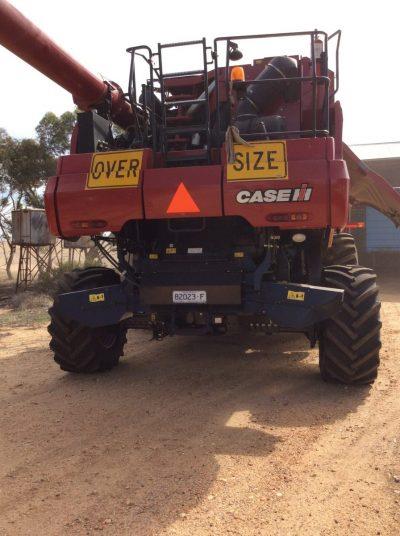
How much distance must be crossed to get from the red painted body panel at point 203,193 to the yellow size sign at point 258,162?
0.05m

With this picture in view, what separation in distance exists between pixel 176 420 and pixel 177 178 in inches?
81.5

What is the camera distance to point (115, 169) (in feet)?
15.8

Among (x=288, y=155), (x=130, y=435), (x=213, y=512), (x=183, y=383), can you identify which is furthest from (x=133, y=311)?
(x=213, y=512)

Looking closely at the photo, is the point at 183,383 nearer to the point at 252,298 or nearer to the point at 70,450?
the point at 252,298

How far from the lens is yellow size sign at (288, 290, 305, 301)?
4692 millimetres

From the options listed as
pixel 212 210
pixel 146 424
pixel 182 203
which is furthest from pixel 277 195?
pixel 146 424

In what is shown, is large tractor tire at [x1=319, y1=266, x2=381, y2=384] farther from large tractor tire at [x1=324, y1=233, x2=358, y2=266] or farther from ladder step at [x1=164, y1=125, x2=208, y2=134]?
large tractor tire at [x1=324, y1=233, x2=358, y2=266]

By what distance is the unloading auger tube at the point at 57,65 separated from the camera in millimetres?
3699

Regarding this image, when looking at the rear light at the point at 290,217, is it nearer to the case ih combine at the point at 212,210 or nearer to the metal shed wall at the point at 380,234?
the case ih combine at the point at 212,210

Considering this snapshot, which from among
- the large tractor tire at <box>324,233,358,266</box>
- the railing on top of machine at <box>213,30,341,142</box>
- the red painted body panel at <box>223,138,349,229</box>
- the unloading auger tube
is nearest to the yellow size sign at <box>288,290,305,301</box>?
the red painted body panel at <box>223,138,349,229</box>

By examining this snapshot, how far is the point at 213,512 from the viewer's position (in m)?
2.95

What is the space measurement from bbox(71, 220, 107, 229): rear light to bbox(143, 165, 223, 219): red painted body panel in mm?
443

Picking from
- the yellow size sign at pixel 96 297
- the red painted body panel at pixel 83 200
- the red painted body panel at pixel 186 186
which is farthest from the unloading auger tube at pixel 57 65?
the yellow size sign at pixel 96 297

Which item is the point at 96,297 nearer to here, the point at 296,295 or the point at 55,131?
the point at 296,295
